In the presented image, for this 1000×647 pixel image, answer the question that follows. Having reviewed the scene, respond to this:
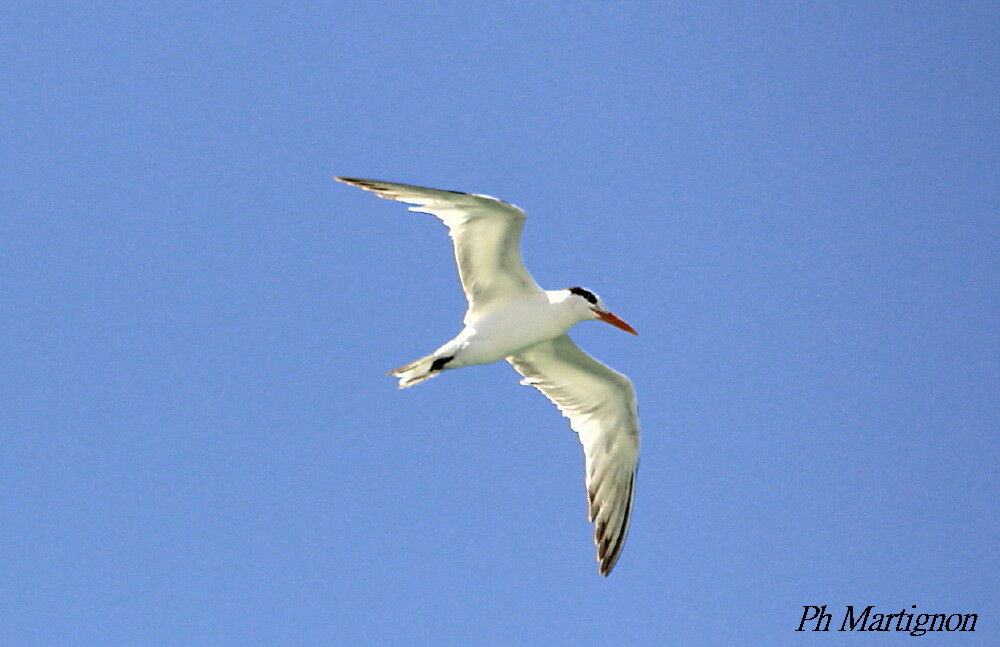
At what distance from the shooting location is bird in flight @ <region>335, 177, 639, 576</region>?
1147cm

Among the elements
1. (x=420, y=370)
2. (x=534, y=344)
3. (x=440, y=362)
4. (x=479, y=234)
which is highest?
(x=479, y=234)

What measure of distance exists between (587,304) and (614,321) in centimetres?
41

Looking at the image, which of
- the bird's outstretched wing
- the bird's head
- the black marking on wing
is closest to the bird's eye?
the bird's head

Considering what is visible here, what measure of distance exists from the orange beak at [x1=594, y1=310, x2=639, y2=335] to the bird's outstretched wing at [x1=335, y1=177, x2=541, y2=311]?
2.29 feet

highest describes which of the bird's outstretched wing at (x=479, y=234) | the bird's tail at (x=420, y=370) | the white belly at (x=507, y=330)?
the bird's outstretched wing at (x=479, y=234)

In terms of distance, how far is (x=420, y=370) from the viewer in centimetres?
1195

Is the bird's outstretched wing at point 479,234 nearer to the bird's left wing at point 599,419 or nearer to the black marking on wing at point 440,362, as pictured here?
the black marking on wing at point 440,362

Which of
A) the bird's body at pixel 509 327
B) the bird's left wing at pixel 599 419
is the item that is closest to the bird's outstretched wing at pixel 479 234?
the bird's body at pixel 509 327

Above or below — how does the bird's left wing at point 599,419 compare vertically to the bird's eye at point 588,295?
below

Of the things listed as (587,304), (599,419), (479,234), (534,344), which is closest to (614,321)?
(587,304)

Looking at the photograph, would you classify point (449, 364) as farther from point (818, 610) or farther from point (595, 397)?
point (818, 610)

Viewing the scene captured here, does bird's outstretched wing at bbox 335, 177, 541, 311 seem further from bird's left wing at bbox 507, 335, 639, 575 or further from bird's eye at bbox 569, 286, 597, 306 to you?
bird's left wing at bbox 507, 335, 639, 575

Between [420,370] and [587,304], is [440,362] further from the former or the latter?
[587,304]

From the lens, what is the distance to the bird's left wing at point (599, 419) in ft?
42.4
